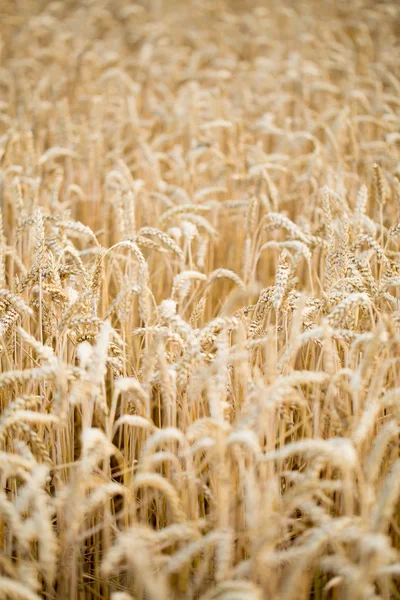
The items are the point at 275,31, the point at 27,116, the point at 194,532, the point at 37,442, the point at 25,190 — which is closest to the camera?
the point at 194,532

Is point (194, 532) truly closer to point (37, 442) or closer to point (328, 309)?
point (37, 442)

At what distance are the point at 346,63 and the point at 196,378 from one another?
11.7 feet

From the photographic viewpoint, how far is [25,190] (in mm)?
2588

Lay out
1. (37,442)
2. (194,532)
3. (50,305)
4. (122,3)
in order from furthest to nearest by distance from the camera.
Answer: (122,3), (50,305), (37,442), (194,532)

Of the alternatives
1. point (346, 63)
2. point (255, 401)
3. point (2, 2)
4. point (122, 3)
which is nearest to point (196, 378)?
point (255, 401)

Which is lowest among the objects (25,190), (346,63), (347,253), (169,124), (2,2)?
(347,253)

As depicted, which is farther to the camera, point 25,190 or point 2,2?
point 2,2

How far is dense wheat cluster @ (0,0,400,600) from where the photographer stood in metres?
1.14

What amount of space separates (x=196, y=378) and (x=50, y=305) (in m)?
0.60

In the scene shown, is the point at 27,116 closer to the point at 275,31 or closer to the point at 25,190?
the point at 25,190

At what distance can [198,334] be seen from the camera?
1557mm

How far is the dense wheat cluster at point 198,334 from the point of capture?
114 cm

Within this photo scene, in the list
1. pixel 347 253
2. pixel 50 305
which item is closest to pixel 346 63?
pixel 347 253

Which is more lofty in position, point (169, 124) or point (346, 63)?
point (346, 63)
